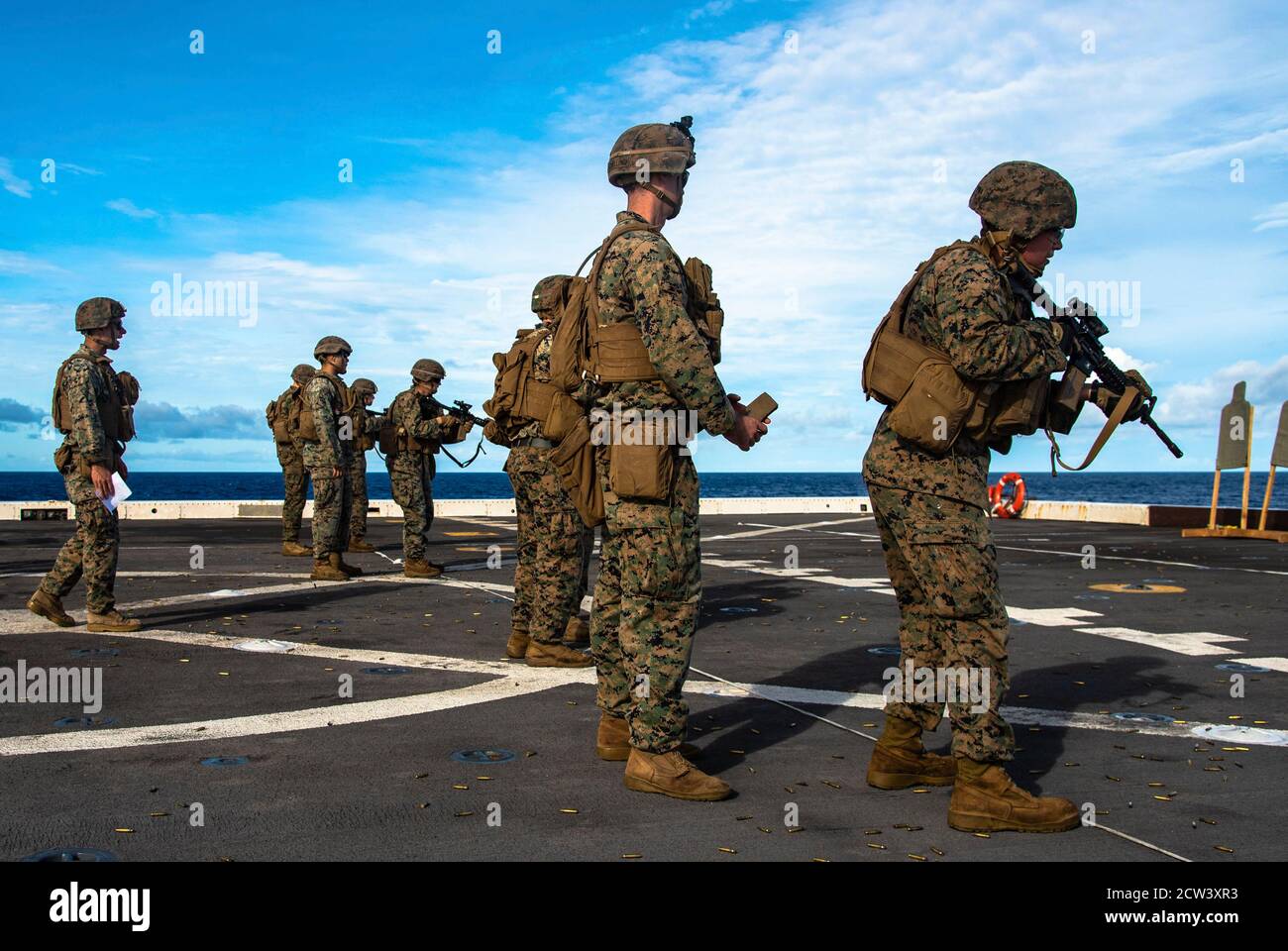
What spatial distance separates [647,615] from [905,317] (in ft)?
4.98

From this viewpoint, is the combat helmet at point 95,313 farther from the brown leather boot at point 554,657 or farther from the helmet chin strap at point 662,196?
the helmet chin strap at point 662,196

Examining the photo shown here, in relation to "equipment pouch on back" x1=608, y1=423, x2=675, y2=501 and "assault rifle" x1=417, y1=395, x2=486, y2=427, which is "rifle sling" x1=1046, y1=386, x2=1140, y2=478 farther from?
"assault rifle" x1=417, y1=395, x2=486, y2=427

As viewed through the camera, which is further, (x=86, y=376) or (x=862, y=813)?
(x=86, y=376)

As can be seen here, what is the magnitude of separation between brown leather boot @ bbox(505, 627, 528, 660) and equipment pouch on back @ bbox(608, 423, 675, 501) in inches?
120

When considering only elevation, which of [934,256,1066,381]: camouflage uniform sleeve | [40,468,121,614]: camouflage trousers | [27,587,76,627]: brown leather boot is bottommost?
[27,587,76,627]: brown leather boot

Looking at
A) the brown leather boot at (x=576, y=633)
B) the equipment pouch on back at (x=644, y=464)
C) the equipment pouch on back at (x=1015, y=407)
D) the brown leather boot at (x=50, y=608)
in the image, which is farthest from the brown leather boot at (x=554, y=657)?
the brown leather boot at (x=50, y=608)

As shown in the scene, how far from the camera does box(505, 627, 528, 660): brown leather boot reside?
6.91 metres

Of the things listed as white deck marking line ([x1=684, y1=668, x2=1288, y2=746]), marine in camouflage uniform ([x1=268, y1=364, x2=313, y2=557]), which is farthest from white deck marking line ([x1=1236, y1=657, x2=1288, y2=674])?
marine in camouflage uniform ([x1=268, y1=364, x2=313, y2=557])

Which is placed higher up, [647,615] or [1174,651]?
[647,615]

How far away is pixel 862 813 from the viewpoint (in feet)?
12.5

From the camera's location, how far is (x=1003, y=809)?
3678 millimetres
